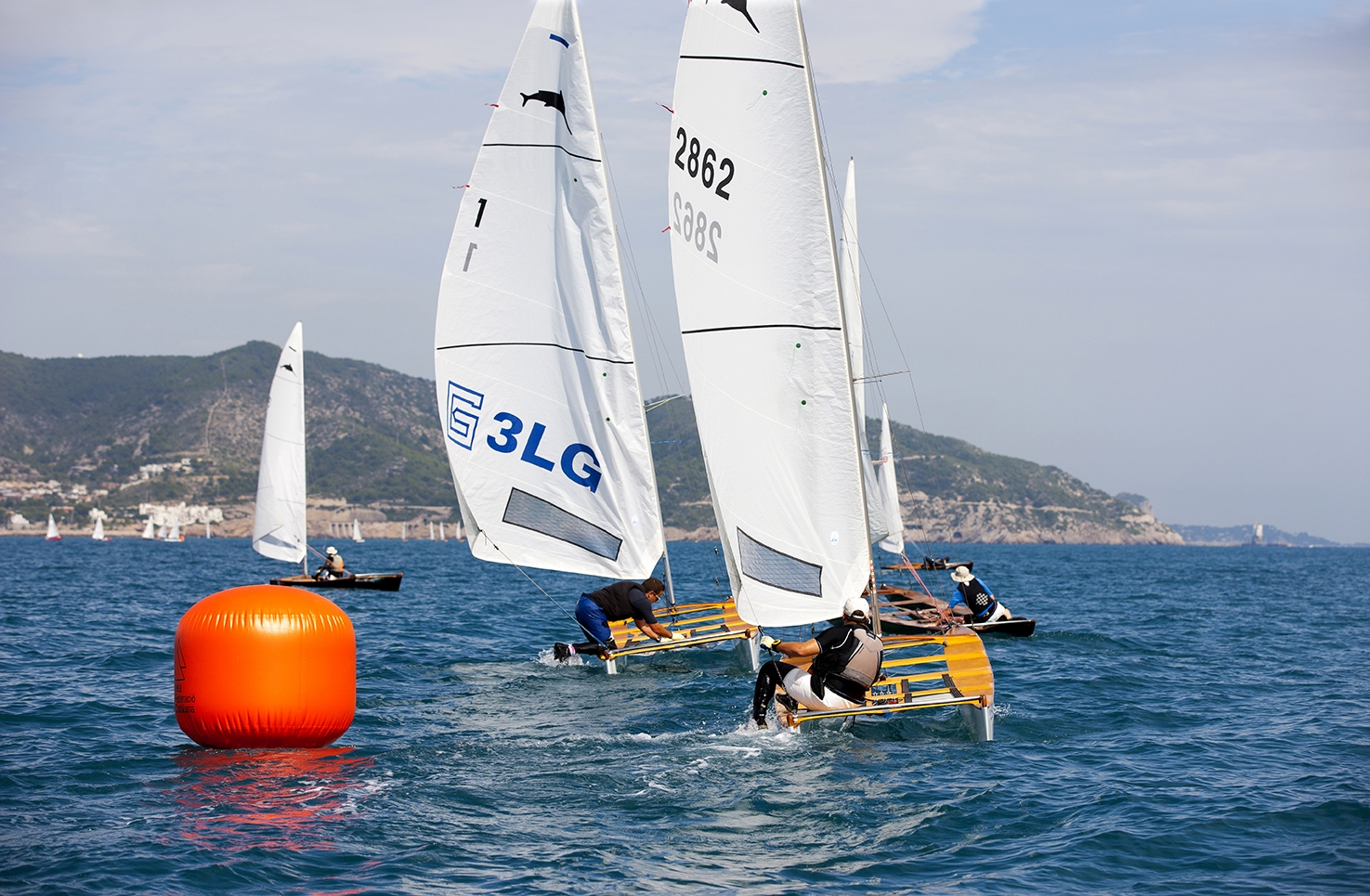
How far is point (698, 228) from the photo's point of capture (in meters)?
14.5

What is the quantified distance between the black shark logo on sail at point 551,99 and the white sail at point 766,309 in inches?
199

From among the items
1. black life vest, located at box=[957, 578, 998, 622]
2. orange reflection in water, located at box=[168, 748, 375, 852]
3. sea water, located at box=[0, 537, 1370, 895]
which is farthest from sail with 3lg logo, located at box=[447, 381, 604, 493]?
black life vest, located at box=[957, 578, 998, 622]

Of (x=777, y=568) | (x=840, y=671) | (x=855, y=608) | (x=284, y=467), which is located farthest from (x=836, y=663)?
(x=284, y=467)

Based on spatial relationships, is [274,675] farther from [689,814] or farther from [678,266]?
[678,266]

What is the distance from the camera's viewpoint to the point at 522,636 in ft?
84.8

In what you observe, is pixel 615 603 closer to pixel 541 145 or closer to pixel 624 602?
pixel 624 602

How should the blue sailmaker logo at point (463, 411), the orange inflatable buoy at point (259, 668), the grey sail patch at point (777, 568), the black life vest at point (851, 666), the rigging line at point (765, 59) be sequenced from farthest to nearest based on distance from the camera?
the blue sailmaker logo at point (463, 411), the grey sail patch at point (777, 568), the rigging line at point (765, 59), the black life vest at point (851, 666), the orange inflatable buoy at point (259, 668)

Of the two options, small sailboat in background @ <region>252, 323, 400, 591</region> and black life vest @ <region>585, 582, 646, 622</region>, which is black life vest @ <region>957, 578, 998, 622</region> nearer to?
black life vest @ <region>585, 582, 646, 622</region>

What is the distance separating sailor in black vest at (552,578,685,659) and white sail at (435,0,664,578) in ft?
3.93

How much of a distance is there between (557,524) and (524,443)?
1.45 meters

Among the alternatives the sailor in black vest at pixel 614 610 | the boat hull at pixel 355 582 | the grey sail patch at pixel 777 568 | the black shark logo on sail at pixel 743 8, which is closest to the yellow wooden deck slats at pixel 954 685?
the grey sail patch at pixel 777 568

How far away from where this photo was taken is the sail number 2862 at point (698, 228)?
47.0ft

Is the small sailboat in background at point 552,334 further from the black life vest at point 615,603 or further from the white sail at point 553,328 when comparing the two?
the black life vest at point 615,603

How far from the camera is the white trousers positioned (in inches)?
495
